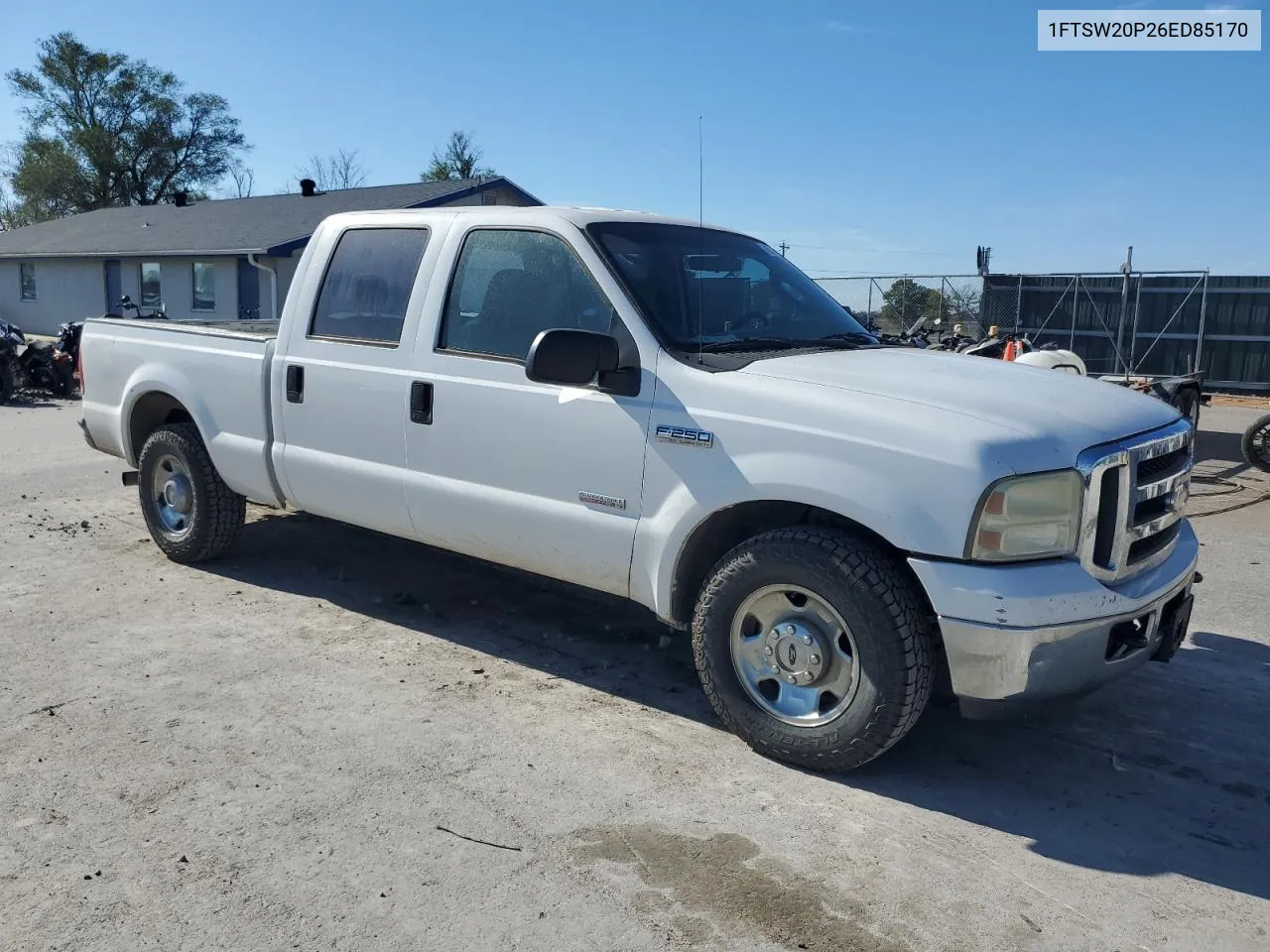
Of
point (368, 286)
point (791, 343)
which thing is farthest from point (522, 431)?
point (368, 286)

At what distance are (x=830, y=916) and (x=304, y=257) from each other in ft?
14.0

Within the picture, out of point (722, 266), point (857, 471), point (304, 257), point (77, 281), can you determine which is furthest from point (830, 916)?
point (77, 281)

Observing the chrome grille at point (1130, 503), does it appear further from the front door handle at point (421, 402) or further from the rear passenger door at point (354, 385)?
the rear passenger door at point (354, 385)

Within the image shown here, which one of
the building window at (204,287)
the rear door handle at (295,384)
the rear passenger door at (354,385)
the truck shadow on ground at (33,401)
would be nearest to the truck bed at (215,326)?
the rear door handle at (295,384)

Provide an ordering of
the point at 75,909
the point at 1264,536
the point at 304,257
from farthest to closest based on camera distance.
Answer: the point at 1264,536 → the point at 304,257 → the point at 75,909

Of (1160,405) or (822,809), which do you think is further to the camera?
(1160,405)

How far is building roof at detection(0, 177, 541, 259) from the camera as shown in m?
25.9

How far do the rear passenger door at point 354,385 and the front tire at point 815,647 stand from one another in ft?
6.03

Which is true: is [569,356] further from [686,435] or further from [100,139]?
[100,139]

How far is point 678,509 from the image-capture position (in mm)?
3975

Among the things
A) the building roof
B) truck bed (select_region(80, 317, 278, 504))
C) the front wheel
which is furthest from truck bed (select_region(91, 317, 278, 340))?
the building roof

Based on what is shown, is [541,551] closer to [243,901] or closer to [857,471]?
[857,471]

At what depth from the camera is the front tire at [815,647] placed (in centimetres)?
351

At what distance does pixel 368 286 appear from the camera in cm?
520
